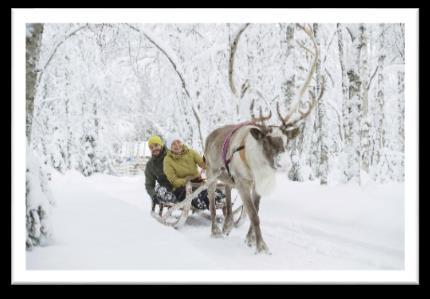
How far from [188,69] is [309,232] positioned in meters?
4.34

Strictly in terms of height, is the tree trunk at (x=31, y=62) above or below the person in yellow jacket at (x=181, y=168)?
Answer: above

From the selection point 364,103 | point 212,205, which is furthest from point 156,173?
point 364,103

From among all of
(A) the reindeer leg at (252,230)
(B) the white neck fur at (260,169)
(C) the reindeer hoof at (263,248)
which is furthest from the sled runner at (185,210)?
(C) the reindeer hoof at (263,248)

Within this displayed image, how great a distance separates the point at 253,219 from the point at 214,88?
15.6 ft

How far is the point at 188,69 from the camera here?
8.50 meters

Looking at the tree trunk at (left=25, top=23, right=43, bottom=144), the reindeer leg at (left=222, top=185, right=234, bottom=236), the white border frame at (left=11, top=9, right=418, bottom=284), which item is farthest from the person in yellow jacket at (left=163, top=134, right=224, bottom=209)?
the tree trunk at (left=25, top=23, right=43, bottom=144)

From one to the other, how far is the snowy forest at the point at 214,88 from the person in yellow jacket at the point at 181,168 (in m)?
0.96

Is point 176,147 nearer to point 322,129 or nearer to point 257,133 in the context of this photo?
point 257,133

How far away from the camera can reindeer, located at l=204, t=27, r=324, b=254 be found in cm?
425

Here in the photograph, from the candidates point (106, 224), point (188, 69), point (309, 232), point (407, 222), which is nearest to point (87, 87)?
point (188, 69)

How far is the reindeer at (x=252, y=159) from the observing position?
4.25 meters

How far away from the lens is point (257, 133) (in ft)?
14.0

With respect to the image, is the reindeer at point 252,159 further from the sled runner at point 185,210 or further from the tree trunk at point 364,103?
the tree trunk at point 364,103

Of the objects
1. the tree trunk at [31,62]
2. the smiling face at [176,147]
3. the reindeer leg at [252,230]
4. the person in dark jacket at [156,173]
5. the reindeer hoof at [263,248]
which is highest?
the tree trunk at [31,62]
